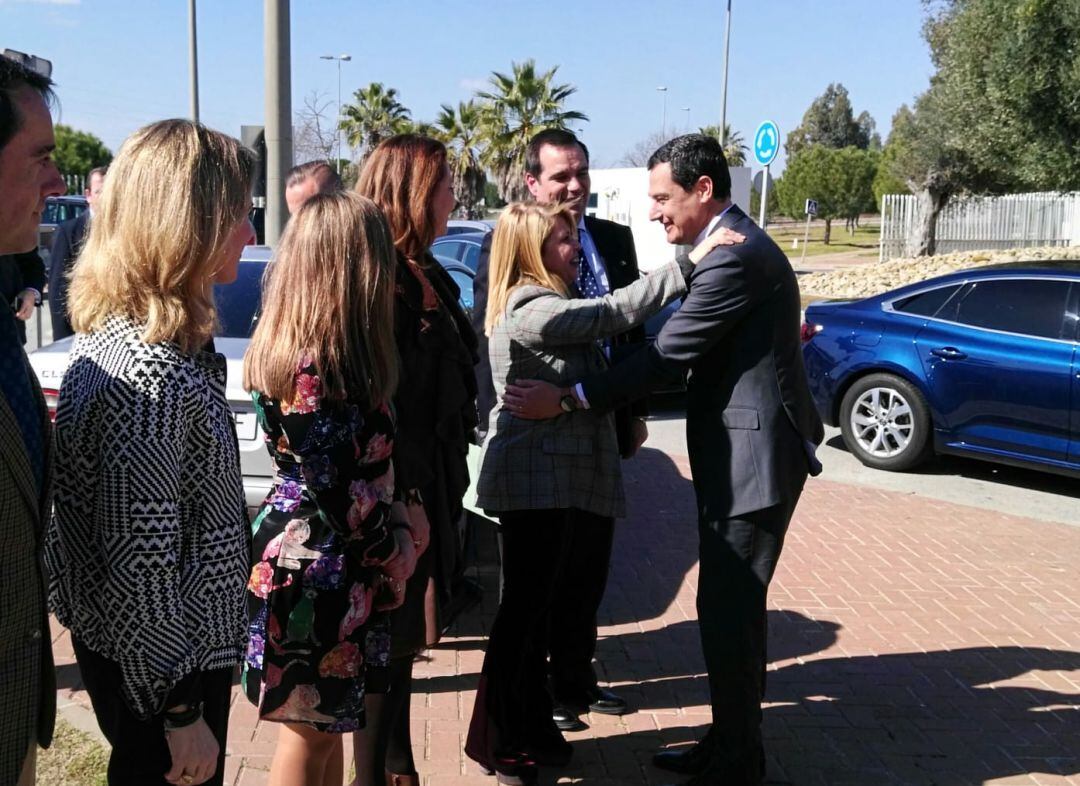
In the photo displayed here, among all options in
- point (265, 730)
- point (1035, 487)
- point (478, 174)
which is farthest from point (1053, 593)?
point (478, 174)

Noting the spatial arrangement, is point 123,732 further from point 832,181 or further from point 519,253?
point 832,181

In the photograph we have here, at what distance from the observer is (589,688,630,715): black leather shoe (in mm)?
4246

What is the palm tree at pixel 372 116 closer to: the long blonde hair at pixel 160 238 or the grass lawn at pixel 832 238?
the grass lawn at pixel 832 238

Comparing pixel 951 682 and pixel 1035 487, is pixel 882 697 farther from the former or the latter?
pixel 1035 487

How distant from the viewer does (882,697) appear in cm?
444

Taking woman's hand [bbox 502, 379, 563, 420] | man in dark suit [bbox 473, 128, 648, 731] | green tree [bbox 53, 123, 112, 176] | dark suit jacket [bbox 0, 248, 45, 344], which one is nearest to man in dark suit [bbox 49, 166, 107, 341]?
dark suit jacket [bbox 0, 248, 45, 344]

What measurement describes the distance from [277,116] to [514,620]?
5.98 metres

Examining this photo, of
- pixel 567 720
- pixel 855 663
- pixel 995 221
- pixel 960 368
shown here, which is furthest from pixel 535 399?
pixel 995 221

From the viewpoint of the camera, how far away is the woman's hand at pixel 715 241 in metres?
3.38

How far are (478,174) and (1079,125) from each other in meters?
33.2

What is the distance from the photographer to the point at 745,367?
341cm

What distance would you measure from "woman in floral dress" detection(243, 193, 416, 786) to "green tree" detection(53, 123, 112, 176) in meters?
60.8

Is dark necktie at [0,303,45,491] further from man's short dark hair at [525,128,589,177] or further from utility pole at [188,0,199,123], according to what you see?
utility pole at [188,0,199,123]

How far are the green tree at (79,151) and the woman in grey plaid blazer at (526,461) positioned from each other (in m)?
60.0
